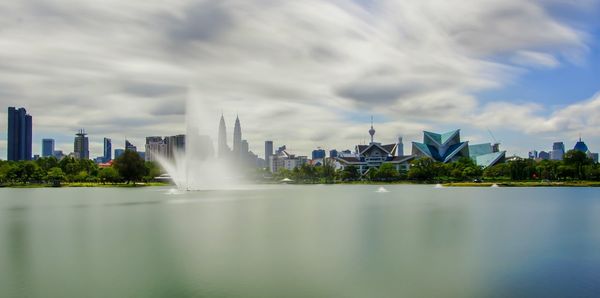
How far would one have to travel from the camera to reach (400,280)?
670 inches

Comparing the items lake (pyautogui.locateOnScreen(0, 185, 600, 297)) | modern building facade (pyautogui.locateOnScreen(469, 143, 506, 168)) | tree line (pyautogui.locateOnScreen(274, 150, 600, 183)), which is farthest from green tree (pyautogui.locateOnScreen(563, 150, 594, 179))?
lake (pyautogui.locateOnScreen(0, 185, 600, 297))

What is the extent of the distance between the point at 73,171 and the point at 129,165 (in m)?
25.9

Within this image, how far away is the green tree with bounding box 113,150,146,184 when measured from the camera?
11000 centimetres

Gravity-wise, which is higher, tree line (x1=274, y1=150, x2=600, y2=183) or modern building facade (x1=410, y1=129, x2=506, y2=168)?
modern building facade (x1=410, y1=129, x2=506, y2=168)

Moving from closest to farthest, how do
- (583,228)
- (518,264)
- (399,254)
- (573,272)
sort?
(573,272) < (518,264) < (399,254) < (583,228)

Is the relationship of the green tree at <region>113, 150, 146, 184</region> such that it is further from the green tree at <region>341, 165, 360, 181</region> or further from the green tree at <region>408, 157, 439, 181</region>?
the green tree at <region>408, 157, 439, 181</region>

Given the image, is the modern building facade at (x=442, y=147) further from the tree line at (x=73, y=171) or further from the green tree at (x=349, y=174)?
the tree line at (x=73, y=171)

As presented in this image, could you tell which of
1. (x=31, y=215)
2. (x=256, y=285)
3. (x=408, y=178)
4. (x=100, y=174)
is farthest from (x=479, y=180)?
(x=256, y=285)

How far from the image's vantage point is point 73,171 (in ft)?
413

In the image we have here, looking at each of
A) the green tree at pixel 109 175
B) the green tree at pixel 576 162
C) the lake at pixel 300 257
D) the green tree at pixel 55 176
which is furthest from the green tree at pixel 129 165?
the green tree at pixel 576 162

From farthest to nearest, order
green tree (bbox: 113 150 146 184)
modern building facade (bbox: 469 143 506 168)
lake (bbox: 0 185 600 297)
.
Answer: modern building facade (bbox: 469 143 506 168) → green tree (bbox: 113 150 146 184) → lake (bbox: 0 185 600 297)

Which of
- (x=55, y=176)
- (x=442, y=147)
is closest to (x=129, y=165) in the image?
(x=55, y=176)

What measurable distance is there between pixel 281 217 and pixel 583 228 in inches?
843

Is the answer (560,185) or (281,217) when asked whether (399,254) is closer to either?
(281,217)
